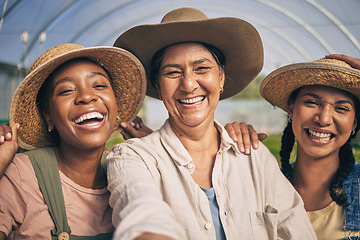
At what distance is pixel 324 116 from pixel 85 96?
157 cm

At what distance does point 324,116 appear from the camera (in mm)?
2316

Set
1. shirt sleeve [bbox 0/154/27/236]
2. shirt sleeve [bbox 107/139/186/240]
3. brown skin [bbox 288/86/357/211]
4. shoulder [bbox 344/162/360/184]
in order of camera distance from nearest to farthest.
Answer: shirt sleeve [bbox 107/139/186/240] → shirt sleeve [bbox 0/154/27/236] → brown skin [bbox 288/86/357/211] → shoulder [bbox 344/162/360/184]

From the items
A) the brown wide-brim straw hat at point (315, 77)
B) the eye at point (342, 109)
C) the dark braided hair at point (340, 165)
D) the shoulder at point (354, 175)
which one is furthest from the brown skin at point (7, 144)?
the shoulder at point (354, 175)

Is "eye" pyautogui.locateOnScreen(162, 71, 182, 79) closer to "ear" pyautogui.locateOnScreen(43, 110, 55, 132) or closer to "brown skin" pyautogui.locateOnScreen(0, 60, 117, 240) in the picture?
"brown skin" pyautogui.locateOnScreen(0, 60, 117, 240)

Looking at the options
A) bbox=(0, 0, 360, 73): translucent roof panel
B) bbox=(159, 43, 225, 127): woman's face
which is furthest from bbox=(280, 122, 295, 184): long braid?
bbox=(0, 0, 360, 73): translucent roof panel

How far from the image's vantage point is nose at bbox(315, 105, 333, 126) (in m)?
2.31

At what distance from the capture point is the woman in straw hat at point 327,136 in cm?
233

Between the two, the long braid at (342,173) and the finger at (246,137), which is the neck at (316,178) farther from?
the finger at (246,137)

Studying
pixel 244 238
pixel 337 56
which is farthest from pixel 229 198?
pixel 337 56

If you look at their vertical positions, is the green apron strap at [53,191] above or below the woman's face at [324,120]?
below

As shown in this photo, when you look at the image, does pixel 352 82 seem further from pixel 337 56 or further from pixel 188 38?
pixel 188 38

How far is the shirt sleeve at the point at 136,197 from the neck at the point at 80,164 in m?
0.26

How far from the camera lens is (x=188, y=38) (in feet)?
7.38

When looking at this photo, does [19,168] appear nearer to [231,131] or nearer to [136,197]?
[136,197]
